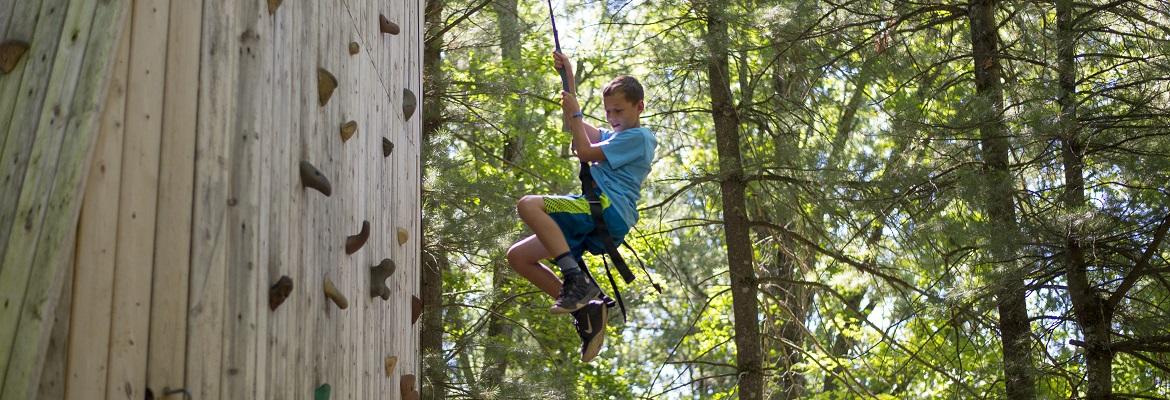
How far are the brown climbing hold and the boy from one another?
2.17 m

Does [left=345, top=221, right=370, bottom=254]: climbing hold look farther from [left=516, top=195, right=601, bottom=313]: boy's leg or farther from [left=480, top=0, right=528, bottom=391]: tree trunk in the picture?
[left=480, top=0, right=528, bottom=391]: tree trunk

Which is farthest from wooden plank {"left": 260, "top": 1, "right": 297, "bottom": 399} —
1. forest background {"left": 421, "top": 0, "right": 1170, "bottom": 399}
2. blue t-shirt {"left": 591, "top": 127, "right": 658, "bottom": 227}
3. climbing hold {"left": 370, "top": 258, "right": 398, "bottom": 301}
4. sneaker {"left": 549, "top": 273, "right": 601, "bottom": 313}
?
forest background {"left": 421, "top": 0, "right": 1170, "bottom": 399}

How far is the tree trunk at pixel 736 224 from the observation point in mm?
10172

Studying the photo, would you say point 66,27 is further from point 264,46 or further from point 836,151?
point 836,151

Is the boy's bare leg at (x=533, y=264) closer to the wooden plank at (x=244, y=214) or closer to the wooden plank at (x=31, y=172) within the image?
the wooden plank at (x=244, y=214)

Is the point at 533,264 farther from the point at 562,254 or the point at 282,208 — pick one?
the point at 282,208

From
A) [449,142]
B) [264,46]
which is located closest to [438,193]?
[449,142]

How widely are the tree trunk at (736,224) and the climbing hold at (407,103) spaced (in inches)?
216

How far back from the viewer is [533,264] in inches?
210

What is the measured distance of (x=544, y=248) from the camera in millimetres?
5207

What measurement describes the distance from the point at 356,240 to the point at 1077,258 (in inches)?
235

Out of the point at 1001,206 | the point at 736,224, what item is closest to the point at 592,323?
the point at 1001,206

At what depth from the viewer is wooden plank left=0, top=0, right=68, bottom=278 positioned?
2.10 m

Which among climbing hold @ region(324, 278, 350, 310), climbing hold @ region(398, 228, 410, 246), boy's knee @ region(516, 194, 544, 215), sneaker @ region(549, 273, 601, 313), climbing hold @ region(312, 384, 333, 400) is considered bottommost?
climbing hold @ region(312, 384, 333, 400)
